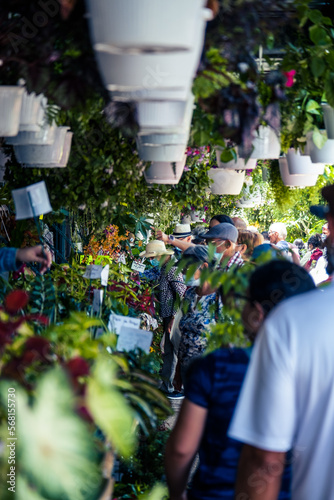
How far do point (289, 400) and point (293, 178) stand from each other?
223cm

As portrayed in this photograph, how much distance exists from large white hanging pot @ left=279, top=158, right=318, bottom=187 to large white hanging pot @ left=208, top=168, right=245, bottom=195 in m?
0.88

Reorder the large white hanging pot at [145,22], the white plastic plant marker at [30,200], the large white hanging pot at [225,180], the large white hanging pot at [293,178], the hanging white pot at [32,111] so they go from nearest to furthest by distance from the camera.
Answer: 1. the large white hanging pot at [145,22]
2. the hanging white pot at [32,111]
3. the white plastic plant marker at [30,200]
4. the large white hanging pot at [293,178]
5. the large white hanging pot at [225,180]

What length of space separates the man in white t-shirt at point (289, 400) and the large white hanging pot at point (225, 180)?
3.08m

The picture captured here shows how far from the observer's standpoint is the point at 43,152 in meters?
2.34

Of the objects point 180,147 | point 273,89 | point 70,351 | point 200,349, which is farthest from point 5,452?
point 200,349

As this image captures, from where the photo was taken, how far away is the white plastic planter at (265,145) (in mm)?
2605

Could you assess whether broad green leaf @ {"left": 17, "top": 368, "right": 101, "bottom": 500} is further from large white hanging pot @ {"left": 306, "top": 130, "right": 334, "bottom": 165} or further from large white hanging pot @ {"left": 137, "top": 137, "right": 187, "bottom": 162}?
large white hanging pot @ {"left": 306, "top": 130, "right": 334, "bottom": 165}

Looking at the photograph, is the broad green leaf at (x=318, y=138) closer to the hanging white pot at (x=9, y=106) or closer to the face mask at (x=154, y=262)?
the hanging white pot at (x=9, y=106)

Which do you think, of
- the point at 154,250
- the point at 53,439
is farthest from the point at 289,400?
the point at 154,250

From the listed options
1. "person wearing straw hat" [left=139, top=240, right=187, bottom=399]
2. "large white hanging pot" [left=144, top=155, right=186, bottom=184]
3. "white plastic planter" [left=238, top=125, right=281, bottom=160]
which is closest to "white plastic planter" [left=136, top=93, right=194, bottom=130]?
"white plastic planter" [left=238, top=125, right=281, bottom=160]

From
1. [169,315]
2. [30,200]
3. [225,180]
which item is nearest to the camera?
[30,200]

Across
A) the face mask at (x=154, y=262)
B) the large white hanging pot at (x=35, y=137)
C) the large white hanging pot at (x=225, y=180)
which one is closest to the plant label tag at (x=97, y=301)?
the large white hanging pot at (x=35, y=137)

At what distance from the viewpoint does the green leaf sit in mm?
2109

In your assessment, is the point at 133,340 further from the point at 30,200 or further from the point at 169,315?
the point at 169,315
